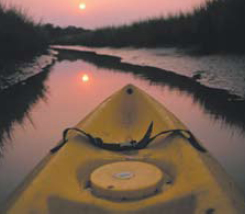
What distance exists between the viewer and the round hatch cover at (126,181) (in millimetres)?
2414

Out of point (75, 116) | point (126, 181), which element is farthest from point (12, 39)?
point (126, 181)

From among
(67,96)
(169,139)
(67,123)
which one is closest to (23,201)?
(169,139)

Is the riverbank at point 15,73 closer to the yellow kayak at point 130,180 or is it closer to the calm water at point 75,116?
the calm water at point 75,116

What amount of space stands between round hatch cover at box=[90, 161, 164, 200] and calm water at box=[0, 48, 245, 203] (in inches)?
37.1

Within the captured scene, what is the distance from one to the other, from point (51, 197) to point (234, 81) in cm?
594

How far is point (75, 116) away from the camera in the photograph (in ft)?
19.2

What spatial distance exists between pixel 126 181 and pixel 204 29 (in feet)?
32.6

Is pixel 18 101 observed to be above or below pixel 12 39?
below

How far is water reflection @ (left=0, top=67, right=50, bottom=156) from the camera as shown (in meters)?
5.35

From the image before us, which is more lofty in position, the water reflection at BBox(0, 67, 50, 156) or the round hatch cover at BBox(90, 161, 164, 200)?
the round hatch cover at BBox(90, 161, 164, 200)

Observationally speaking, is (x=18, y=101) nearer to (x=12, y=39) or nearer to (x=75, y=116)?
(x=75, y=116)

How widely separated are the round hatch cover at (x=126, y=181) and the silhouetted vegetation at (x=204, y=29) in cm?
767

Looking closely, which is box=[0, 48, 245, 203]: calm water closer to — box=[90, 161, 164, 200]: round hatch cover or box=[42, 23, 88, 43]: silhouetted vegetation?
box=[90, 161, 164, 200]: round hatch cover

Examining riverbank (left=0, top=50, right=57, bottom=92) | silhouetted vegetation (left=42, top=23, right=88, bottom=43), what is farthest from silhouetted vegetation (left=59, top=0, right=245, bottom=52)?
silhouetted vegetation (left=42, top=23, right=88, bottom=43)
